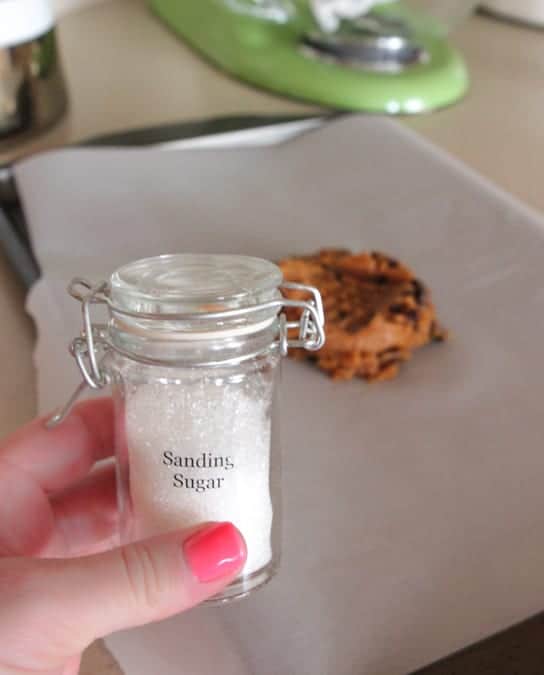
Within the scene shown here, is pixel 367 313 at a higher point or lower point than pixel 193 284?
lower

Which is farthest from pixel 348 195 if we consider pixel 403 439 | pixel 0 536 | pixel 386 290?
pixel 0 536

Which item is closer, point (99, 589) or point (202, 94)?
point (99, 589)

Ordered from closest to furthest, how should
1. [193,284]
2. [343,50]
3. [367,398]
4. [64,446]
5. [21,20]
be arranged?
1. [193,284]
2. [64,446]
3. [367,398]
4. [21,20]
5. [343,50]

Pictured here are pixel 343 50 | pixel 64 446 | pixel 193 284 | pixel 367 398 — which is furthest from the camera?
pixel 343 50

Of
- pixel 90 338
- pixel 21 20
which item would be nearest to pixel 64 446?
pixel 90 338

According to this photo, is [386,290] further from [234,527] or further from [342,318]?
[234,527]

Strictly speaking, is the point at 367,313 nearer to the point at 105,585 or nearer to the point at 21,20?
the point at 105,585

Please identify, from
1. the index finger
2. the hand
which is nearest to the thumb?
the hand

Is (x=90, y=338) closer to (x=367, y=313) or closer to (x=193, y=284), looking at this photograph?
(x=193, y=284)
